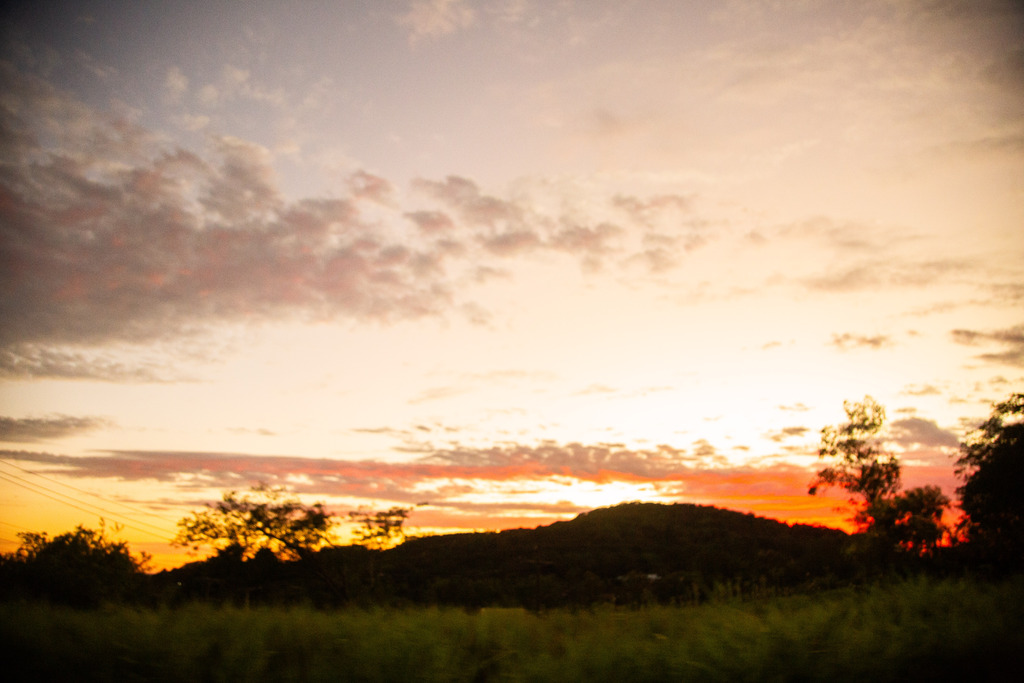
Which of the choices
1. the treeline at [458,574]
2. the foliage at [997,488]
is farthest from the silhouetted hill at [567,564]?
the foliage at [997,488]

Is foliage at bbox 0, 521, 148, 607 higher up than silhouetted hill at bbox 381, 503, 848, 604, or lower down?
higher up

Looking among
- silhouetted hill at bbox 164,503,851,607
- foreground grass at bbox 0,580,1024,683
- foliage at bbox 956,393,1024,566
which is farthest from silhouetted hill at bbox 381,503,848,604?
foreground grass at bbox 0,580,1024,683

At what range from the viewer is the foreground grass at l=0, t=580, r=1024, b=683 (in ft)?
21.1

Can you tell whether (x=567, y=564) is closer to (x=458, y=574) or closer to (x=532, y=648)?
(x=458, y=574)

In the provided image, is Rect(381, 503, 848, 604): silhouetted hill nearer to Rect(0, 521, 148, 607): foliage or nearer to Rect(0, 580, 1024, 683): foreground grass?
Rect(0, 521, 148, 607): foliage

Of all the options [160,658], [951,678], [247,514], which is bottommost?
[247,514]

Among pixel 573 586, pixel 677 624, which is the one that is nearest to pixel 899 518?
pixel 573 586

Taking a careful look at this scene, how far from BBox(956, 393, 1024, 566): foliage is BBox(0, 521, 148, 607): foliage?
4572 centimetres

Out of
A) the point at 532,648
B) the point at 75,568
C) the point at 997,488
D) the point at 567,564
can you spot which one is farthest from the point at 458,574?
the point at 532,648

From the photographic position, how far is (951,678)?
21.3 feet

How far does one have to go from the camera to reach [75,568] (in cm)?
3853

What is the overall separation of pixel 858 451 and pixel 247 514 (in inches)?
1699

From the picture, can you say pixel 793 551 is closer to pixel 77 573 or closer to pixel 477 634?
pixel 77 573

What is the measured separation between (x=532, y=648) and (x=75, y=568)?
4341 centimetres
